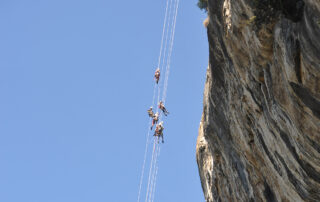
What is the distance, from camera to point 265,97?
15.4 metres

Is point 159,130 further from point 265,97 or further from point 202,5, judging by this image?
point 265,97

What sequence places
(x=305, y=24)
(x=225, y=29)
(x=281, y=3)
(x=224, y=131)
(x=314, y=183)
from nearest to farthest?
(x=305, y=24)
(x=281, y=3)
(x=314, y=183)
(x=225, y=29)
(x=224, y=131)

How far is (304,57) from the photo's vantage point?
12.0 meters

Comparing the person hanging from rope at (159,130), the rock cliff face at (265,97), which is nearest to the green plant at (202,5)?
the rock cliff face at (265,97)

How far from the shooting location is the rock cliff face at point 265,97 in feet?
41.2

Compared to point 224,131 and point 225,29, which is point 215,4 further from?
point 224,131

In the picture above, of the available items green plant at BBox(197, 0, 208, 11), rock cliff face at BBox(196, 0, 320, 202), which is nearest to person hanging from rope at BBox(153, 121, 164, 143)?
rock cliff face at BBox(196, 0, 320, 202)

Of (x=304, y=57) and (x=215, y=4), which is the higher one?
(x=215, y=4)

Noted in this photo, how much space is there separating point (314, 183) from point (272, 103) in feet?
8.25

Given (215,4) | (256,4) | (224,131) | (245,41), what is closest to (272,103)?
(245,41)

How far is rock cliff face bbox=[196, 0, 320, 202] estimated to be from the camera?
12.6m

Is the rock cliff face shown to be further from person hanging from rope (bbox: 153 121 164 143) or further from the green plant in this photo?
person hanging from rope (bbox: 153 121 164 143)

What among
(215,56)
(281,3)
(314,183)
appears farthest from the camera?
(215,56)

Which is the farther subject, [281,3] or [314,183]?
[314,183]
